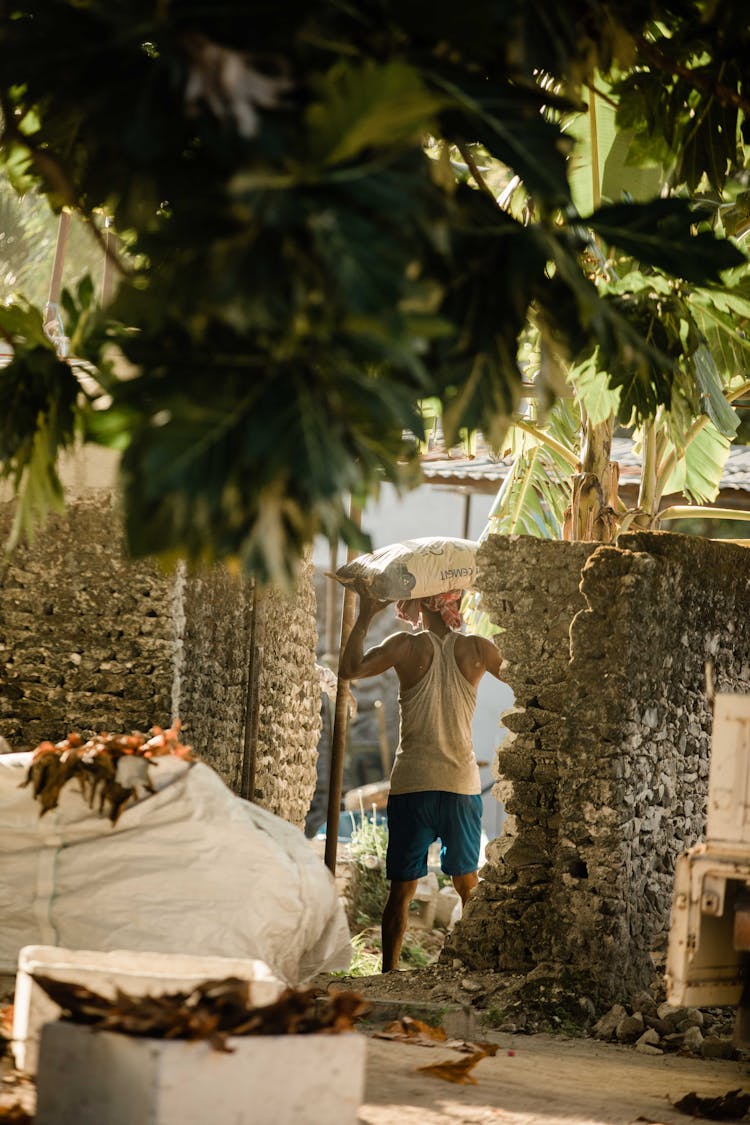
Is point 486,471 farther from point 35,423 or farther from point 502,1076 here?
point 35,423

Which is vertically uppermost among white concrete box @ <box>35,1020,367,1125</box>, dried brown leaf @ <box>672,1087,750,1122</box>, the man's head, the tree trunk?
the tree trunk

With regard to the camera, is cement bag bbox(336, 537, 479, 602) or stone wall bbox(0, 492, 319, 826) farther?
cement bag bbox(336, 537, 479, 602)

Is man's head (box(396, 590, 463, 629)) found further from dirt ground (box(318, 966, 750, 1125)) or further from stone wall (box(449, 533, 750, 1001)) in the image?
dirt ground (box(318, 966, 750, 1125))

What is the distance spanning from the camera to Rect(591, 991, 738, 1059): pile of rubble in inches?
234

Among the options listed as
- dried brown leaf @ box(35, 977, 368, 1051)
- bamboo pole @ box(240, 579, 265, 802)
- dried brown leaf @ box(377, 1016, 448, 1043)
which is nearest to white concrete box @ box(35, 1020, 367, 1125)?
dried brown leaf @ box(35, 977, 368, 1051)

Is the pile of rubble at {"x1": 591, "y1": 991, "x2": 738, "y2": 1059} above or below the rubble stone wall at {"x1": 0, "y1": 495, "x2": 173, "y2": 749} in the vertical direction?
below

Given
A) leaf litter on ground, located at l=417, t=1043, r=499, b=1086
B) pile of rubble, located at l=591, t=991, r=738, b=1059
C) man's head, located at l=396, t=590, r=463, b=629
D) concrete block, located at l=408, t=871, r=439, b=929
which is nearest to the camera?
leaf litter on ground, located at l=417, t=1043, r=499, b=1086

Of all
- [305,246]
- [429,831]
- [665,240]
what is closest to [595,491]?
[429,831]

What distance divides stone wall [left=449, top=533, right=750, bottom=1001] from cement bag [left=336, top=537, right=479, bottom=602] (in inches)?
43.7

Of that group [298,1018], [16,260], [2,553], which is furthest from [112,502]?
[16,260]

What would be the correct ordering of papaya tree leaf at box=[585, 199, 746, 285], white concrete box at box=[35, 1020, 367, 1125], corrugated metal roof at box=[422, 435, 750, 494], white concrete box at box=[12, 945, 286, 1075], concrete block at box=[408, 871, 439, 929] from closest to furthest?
1. white concrete box at box=[35, 1020, 367, 1125]
2. papaya tree leaf at box=[585, 199, 746, 285]
3. white concrete box at box=[12, 945, 286, 1075]
4. concrete block at box=[408, 871, 439, 929]
5. corrugated metal roof at box=[422, 435, 750, 494]

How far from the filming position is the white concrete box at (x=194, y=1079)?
10.5 ft

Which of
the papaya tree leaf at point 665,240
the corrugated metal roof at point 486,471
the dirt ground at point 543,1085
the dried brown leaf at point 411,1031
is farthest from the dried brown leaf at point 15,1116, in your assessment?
the corrugated metal roof at point 486,471

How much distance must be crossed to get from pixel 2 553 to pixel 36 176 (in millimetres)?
2475
